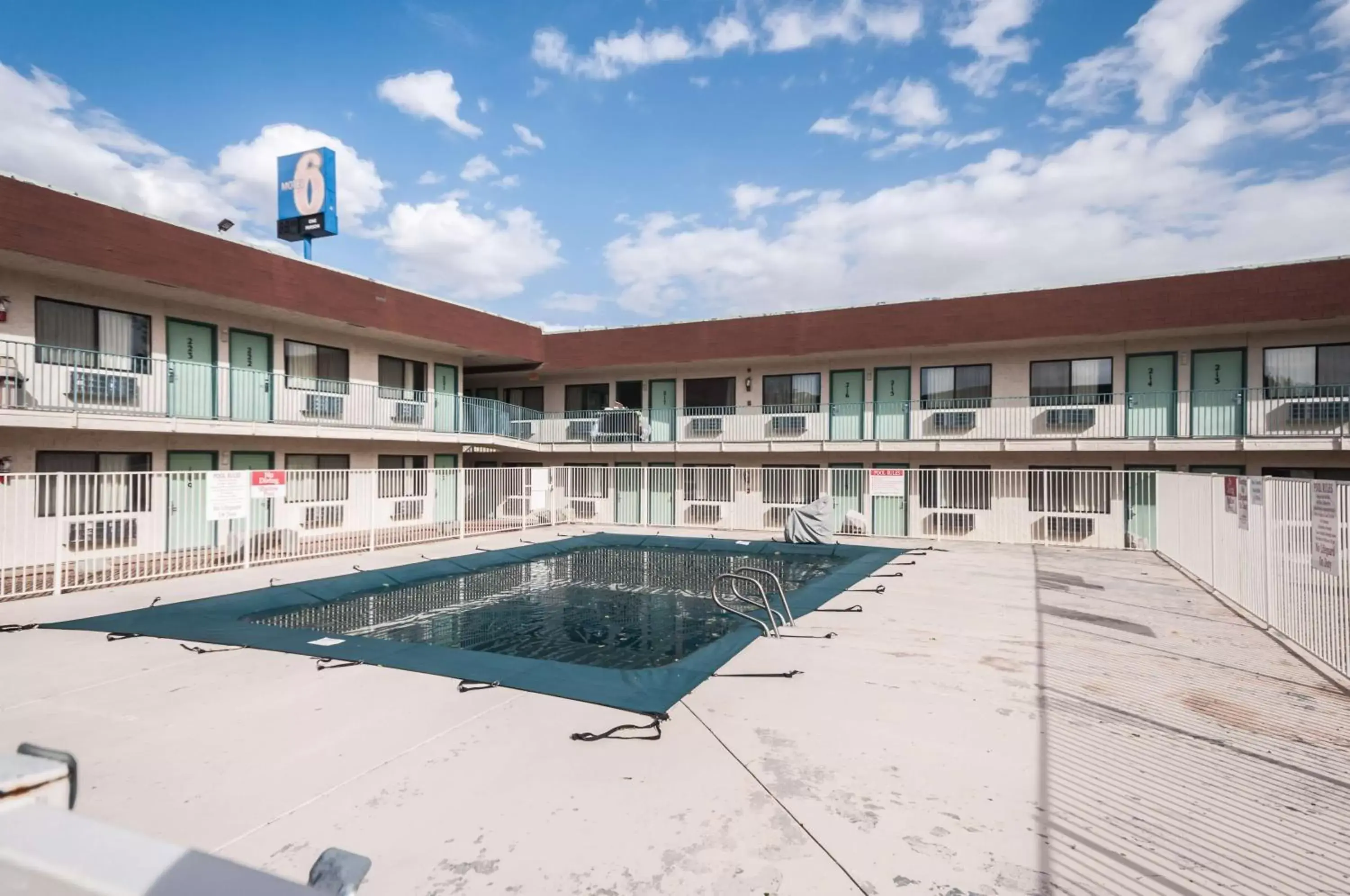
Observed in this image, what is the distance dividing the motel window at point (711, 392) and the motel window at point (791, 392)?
51.9 inches

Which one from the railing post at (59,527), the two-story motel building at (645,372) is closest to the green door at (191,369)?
the two-story motel building at (645,372)

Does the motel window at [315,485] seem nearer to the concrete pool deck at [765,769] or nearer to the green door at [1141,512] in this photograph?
the concrete pool deck at [765,769]

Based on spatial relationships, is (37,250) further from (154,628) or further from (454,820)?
(454,820)

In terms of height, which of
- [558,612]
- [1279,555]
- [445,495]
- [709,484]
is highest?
[709,484]

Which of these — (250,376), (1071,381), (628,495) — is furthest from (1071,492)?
(250,376)

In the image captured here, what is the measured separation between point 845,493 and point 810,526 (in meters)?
3.33

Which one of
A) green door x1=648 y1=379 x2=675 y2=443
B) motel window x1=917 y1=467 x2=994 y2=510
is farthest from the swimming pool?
green door x1=648 y1=379 x2=675 y2=443

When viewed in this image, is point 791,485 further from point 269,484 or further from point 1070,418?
point 269,484

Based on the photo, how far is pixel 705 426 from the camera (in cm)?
2514

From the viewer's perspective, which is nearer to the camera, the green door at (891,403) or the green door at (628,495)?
the green door at (891,403)

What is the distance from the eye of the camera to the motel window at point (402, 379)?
74.1 ft

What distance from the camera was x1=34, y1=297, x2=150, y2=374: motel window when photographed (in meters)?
15.1

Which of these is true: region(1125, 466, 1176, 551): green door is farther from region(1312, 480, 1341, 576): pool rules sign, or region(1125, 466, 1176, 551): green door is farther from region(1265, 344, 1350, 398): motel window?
region(1312, 480, 1341, 576): pool rules sign

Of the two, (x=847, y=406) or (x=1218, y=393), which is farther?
(x=847, y=406)
